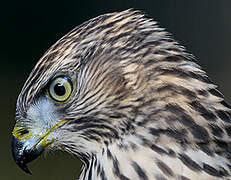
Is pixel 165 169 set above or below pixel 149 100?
below

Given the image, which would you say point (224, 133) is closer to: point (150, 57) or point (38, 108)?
point (150, 57)

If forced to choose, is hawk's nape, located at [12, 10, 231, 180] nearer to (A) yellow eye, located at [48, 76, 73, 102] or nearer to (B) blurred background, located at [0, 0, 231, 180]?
(A) yellow eye, located at [48, 76, 73, 102]

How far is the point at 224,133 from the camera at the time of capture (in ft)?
6.40

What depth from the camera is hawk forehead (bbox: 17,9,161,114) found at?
206 cm

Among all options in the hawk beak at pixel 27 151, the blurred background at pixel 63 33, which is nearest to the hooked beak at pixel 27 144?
the hawk beak at pixel 27 151

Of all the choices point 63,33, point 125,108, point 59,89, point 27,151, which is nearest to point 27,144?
point 27,151

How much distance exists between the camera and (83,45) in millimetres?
2078

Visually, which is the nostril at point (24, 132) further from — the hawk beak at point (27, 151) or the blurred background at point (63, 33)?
the blurred background at point (63, 33)

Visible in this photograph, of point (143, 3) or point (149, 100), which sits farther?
point (143, 3)

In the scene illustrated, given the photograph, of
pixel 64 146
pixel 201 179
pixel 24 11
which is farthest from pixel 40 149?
pixel 24 11

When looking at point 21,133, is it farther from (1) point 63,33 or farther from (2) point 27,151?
(1) point 63,33

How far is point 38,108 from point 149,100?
397 millimetres

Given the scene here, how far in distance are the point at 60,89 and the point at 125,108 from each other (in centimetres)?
24

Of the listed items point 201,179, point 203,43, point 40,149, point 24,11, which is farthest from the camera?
point 24,11
